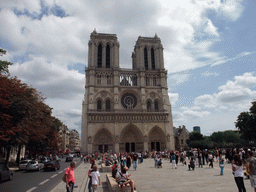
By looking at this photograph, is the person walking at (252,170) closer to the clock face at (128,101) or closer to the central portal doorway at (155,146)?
the central portal doorway at (155,146)

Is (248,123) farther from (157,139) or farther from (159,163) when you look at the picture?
(159,163)

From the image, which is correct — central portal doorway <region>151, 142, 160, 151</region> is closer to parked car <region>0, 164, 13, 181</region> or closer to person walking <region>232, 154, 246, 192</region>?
parked car <region>0, 164, 13, 181</region>

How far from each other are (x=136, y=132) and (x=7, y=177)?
34.1 metres

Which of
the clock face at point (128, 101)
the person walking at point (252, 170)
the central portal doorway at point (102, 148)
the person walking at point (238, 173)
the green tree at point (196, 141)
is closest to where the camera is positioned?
the person walking at point (252, 170)

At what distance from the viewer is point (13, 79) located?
19.4 meters

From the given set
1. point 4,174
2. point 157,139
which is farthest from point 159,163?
point 157,139

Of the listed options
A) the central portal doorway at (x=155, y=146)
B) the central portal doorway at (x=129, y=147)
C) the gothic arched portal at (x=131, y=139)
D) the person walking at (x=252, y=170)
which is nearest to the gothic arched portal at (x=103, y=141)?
the gothic arched portal at (x=131, y=139)

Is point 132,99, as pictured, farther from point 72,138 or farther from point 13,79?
point 72,138

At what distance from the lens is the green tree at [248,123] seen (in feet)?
111

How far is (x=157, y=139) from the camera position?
1832 inches

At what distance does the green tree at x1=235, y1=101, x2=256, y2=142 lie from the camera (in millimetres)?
33781

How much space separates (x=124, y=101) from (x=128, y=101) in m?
0.99

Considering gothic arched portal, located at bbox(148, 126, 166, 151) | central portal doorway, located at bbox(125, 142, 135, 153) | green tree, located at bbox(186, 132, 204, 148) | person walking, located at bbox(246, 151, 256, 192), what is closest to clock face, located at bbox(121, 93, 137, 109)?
gothic arched portal, located at bbox(148, 126, 166, 151)

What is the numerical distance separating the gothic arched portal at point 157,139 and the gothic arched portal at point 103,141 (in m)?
8.92
